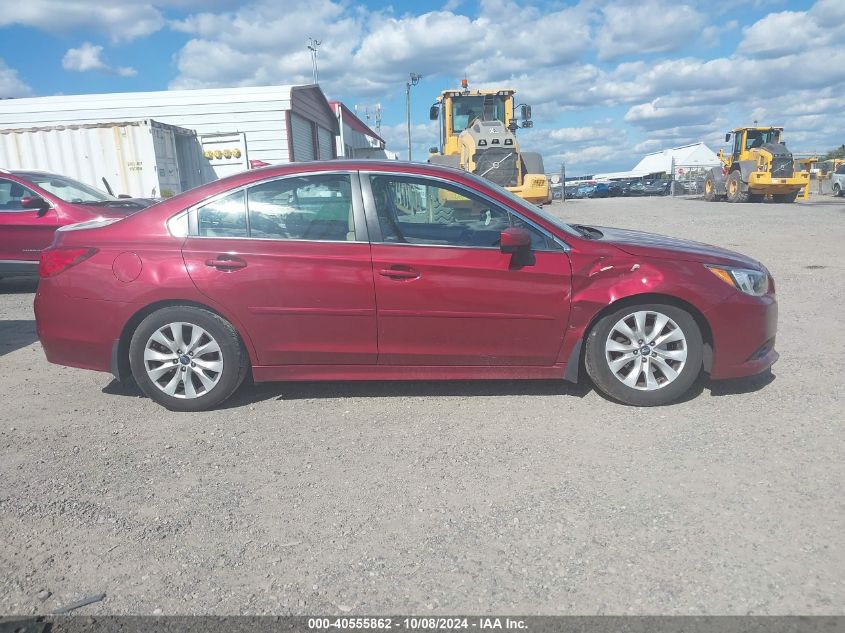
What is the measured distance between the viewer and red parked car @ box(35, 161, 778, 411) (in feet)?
13.6

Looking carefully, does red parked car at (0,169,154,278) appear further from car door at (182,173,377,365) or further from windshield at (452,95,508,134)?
windshield at (452,95,508,134)

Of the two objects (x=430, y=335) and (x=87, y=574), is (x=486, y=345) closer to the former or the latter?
(x=430, y=335)

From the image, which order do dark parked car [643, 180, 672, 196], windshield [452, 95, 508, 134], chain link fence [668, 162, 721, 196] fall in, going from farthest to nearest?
dark parked car [643, 180, 672, 196] → chain link fence [668, 162, 721, 196] → windshield [452, 95, 508, 134]

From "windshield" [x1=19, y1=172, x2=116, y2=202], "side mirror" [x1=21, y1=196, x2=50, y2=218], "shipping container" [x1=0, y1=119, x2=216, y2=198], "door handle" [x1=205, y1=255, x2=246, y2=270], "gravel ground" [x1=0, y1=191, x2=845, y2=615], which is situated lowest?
"gravel ground" [x1=0, y1=191, x2=845, y2=615]

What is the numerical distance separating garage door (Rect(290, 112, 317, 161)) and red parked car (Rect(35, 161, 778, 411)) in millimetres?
15369

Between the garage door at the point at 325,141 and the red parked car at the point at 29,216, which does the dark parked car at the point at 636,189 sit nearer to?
the garage door at the point at 325,141

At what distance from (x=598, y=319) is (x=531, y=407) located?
2.35ft

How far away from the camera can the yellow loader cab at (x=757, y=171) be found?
1032 inches

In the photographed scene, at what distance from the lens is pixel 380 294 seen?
13.6 ft

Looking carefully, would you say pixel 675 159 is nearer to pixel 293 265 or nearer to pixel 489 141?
pixel 489 141

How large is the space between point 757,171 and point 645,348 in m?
26.4

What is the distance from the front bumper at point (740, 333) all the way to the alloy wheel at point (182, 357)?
3.18 meters

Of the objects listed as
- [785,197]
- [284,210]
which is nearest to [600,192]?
[785,197]

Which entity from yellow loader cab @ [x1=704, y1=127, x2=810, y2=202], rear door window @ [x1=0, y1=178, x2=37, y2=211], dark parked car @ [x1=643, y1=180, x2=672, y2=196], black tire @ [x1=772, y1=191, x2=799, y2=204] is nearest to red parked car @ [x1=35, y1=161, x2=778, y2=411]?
rear door window @ [x1=0, y1=178, x2=37, y2=211]
